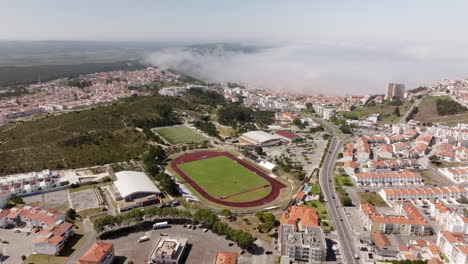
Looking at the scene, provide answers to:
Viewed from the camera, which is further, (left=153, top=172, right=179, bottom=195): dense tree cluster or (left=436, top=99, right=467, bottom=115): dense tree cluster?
(left=436, top=99, right=467, bottom=115): dense tree cluster

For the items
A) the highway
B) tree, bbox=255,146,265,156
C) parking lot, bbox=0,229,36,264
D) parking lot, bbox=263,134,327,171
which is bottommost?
parking lot, bbox=0,229,36,264

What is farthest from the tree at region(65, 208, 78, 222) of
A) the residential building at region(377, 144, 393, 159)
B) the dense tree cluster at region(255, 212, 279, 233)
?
the residential building at region(377, 144, 393, 159)

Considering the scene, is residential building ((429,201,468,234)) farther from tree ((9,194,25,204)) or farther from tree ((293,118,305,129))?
tree ((9,194,25,204))

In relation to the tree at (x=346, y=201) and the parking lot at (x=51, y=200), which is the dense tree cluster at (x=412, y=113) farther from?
the parking lot at (x=51, y=200)

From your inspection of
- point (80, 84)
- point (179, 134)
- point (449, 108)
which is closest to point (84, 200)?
point (179, 134)

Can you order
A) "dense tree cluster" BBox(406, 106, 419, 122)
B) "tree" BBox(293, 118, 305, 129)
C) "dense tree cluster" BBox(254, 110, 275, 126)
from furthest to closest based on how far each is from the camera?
"dense tree cluster" BBox(254, 110, 275, 126)
"dense tree cluster" BBox(406, 106, 419, 122)
"tree" BBox(293, 118, 305, 129)

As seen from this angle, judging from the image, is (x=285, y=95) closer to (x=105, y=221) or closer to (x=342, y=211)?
(x=342, y=211)

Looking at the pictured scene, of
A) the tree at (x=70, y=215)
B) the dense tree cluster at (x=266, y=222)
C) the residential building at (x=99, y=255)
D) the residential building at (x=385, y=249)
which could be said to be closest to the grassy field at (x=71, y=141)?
the tree at (x=70, y=215)
